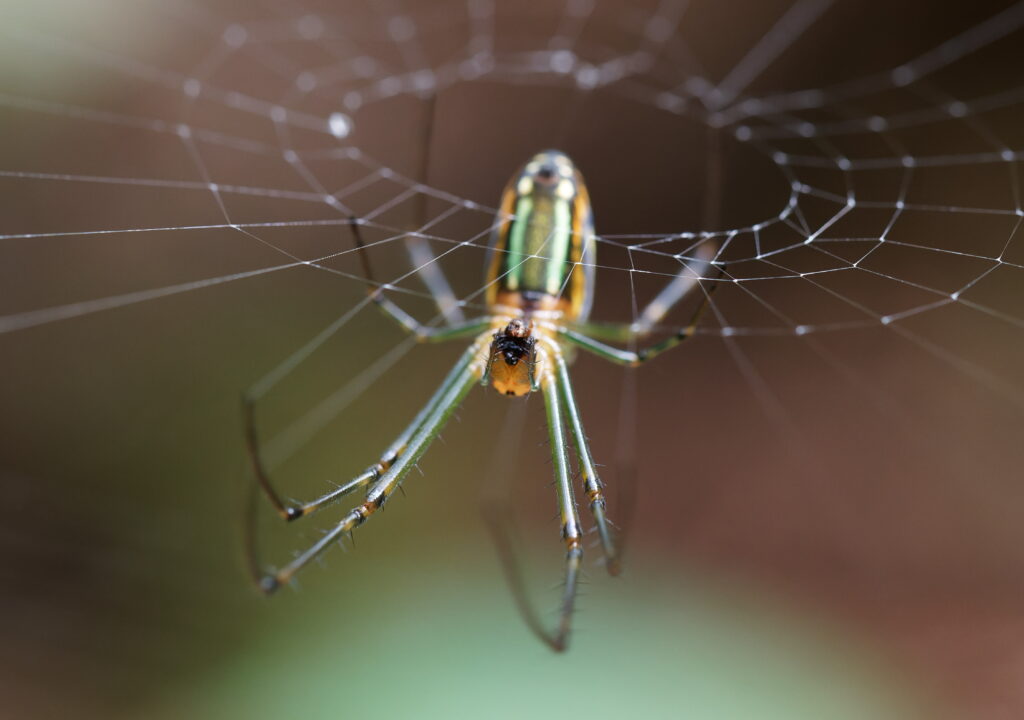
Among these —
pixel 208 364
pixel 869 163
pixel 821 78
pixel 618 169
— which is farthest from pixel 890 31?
pixel 208 364

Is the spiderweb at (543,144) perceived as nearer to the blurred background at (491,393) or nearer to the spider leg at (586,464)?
the blurred background at (491,393)

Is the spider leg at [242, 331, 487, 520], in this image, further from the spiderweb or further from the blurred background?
the spiderweb

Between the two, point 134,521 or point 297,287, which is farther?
point 297,287

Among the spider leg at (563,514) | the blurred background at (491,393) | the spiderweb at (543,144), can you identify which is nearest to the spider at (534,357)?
the spider leg at (563,514)

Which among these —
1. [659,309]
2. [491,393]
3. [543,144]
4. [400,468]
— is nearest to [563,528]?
[400,468]

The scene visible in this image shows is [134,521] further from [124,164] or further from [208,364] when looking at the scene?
[124,164]

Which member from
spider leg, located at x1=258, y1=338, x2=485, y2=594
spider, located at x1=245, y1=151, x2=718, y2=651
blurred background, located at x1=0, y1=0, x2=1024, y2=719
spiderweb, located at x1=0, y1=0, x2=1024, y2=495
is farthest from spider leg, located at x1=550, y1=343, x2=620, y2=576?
spiderweb, located at x1=0, y1=0, x2=1024, y2=495
